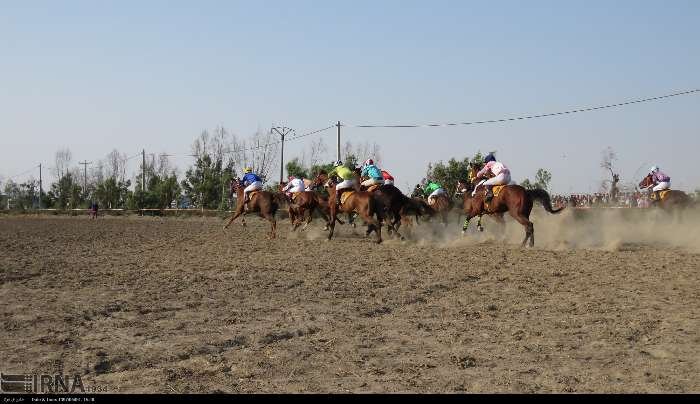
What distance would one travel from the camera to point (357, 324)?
23.1 feet

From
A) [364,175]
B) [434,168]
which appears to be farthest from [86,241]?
[434,168]

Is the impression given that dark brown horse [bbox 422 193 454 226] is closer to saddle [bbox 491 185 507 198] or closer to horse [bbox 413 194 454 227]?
horse [bbox 413 194 454 227]

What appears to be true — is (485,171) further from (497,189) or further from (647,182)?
(647,182)

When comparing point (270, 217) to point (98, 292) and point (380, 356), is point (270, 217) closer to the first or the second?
point (98, 292)

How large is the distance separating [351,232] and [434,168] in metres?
24.7

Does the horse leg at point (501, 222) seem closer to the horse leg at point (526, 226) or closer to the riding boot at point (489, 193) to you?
the riding boot at point (489, 193)

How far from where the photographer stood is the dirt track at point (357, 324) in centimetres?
501

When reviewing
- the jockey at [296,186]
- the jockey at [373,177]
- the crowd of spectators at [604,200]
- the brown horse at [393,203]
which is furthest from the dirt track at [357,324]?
the crowd of spectators at [604,200]

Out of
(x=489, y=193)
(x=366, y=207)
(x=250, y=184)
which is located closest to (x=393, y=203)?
(x=366, y=207)

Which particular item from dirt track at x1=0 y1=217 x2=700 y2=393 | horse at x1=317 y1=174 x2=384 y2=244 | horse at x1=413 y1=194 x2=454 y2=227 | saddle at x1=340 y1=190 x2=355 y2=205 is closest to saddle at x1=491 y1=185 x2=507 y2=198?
horse at x1=317 y1=174 x2=384 y2=244

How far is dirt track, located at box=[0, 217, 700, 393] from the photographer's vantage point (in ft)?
16.4

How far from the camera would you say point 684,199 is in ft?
71.8
